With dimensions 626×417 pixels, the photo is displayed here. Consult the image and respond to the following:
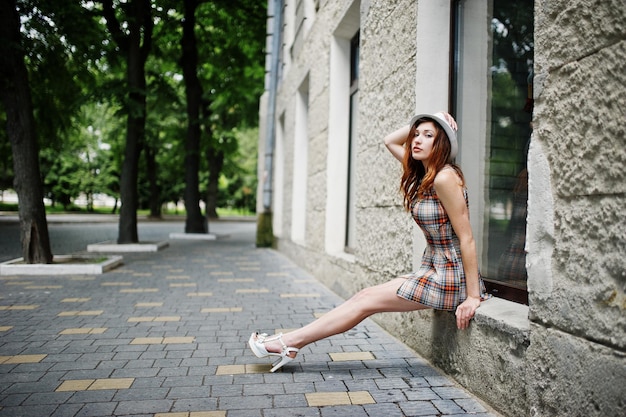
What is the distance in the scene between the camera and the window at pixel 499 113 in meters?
3.37

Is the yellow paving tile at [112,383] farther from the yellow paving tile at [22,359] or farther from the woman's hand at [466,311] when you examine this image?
the woman's hand at [466,311]

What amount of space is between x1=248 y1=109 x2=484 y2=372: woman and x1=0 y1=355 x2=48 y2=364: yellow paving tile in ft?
6.15

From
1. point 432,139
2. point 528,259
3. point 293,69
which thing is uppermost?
point 293,69

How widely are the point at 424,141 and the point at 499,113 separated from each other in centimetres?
95

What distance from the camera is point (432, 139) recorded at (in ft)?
9.95

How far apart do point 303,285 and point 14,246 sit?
26.3ft

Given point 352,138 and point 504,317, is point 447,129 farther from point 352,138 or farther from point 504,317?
point 352,138

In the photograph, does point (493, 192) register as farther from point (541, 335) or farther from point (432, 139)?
point (541, 335)

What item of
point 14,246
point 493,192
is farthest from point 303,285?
point 14,246

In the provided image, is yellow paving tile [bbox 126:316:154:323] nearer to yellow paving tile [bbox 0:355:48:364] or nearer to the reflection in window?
yellow paving tile [bbox 0:355:48:364]

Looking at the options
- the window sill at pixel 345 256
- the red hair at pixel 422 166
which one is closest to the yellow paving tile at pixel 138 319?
the window sill at pixel 345 256

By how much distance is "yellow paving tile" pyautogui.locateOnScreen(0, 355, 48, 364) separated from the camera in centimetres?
350

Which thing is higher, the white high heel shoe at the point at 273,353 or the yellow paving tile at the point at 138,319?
the white high heel shoe at the point at 273,353

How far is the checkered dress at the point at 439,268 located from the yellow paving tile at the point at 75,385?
1.91m
